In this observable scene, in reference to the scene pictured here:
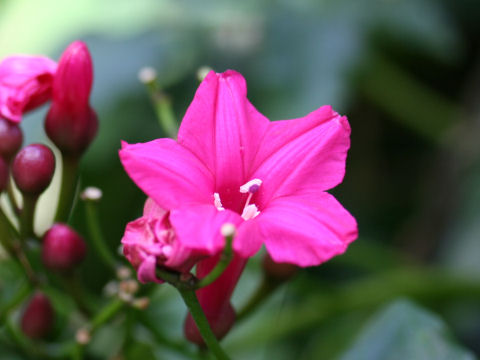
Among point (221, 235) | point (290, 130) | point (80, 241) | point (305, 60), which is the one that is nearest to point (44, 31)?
point (305, 60)

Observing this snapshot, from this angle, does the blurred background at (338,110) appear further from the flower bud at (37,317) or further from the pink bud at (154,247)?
the pink bud at (154,247)

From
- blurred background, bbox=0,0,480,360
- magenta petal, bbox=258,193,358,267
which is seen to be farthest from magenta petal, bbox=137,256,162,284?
blurred background, bbox=0,0,480,360

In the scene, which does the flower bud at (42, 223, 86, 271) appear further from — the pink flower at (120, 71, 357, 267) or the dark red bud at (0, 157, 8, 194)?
the pink flower at (120, 71, 357, 267)

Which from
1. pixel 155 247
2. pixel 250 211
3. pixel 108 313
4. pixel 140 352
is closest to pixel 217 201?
pixel 250 211

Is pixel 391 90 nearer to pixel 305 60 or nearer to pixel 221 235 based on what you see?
pixel 305 60

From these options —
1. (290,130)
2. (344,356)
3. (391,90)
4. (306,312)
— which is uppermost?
(290,130)

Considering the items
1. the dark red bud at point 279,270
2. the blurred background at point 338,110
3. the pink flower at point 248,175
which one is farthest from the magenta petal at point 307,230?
the blurred background at point 338,110
